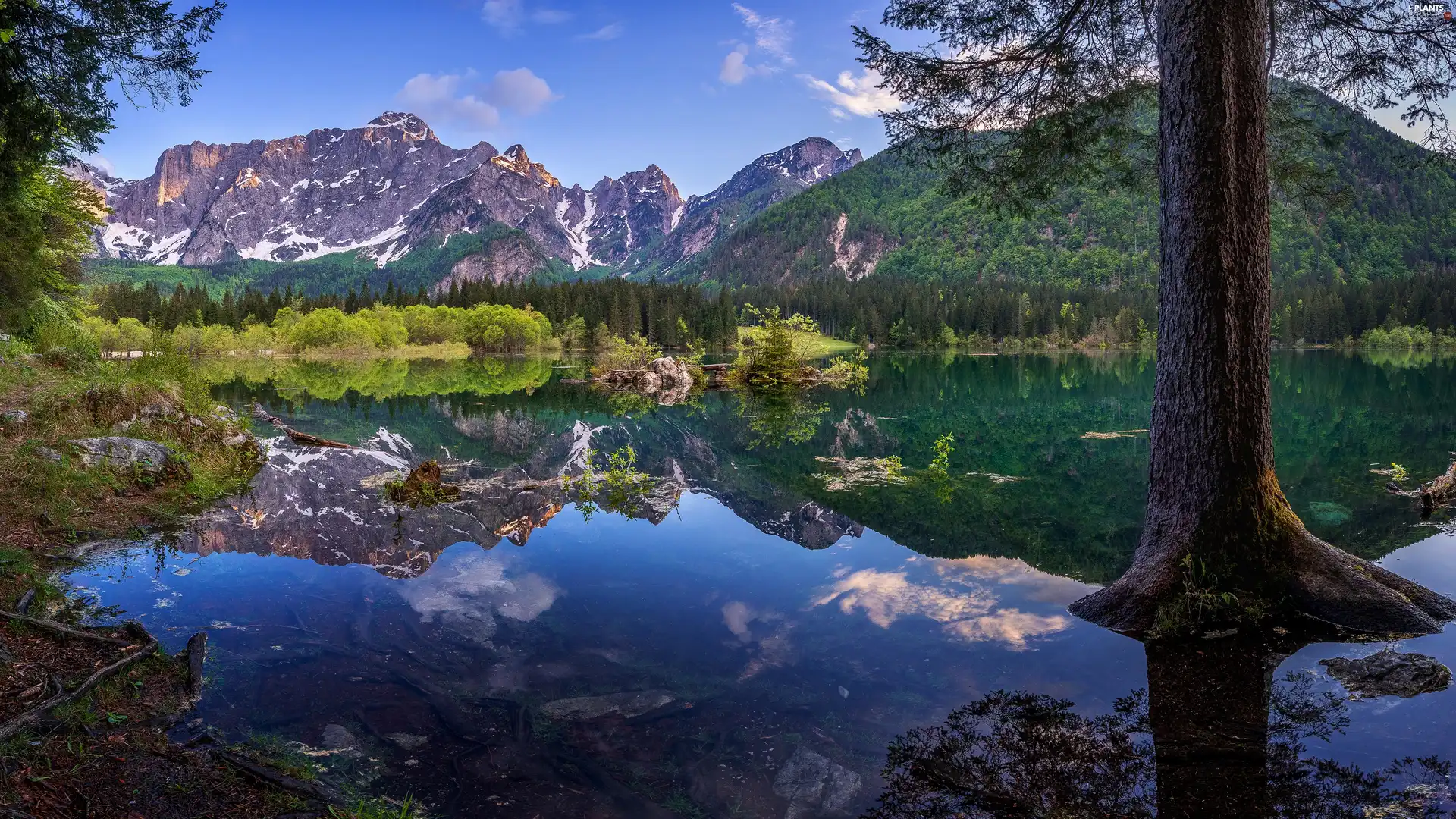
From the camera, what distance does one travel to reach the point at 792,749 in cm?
518

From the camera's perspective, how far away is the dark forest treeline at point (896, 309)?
338ft

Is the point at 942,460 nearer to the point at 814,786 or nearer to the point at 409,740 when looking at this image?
the point at 814,786

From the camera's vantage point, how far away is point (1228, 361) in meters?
6.96

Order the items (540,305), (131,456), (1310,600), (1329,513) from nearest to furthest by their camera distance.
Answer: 1. (1310,600)
2. (1329,513)
3. (131,456)
4. (540,305)

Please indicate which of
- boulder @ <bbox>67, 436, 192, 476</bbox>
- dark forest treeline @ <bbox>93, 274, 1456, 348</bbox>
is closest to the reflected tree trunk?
boulder @ <bbox>67, 436, 192, 476</bbox>

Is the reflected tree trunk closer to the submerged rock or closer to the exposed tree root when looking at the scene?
the exposed tree root

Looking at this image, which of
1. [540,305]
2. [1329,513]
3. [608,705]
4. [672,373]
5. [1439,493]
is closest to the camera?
[608,705]

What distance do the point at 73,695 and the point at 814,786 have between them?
506 cm

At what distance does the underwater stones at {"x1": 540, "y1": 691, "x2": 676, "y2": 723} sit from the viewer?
565cm

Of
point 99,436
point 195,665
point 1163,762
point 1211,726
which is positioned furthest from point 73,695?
point 99,436

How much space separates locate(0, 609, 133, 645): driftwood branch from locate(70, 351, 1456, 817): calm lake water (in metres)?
0.75

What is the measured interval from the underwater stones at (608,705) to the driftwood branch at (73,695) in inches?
123

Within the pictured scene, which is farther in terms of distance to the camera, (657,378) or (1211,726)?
(657,378)

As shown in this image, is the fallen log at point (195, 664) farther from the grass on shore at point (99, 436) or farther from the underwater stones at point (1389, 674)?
the underwater stones at point (1389, 674)
